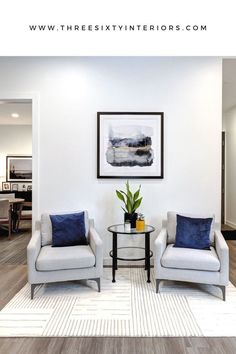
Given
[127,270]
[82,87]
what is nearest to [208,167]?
[127,270]

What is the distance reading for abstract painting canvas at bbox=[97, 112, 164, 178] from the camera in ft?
13.1

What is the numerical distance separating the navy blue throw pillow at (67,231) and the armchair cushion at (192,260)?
39.8 inches

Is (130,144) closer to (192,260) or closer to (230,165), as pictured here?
(192,260)

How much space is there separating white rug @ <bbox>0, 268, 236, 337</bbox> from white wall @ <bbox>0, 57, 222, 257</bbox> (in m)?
1.13

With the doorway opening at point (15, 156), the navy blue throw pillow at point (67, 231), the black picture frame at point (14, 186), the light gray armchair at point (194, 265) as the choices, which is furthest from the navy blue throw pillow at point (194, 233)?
the black picture frame at point (14, 186)

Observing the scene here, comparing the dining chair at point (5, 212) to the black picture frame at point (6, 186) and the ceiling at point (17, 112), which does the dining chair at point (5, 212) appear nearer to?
the ceiling at point (17, 112)

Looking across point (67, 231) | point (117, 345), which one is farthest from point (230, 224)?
point (117, 345)

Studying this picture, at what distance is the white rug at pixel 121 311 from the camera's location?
2.41 m

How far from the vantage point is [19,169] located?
8.83 meters

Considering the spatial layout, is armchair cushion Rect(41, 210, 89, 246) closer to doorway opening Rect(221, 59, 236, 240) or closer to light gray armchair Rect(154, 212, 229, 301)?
light gray armchair Rect(154, 212, 229, 301)

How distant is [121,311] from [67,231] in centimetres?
112

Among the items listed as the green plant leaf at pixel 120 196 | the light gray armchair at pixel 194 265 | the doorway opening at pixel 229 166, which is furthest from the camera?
the doorway opening at pixel 229 166

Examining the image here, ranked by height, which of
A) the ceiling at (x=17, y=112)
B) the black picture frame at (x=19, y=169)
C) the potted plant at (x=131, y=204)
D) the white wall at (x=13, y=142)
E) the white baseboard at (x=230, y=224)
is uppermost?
the ceiling at (x=17, y=112)

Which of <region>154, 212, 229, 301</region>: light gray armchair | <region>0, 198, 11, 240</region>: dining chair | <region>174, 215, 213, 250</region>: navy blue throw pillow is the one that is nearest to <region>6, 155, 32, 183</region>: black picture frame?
<region>0, 198, 11, 240</region>: dining chair
